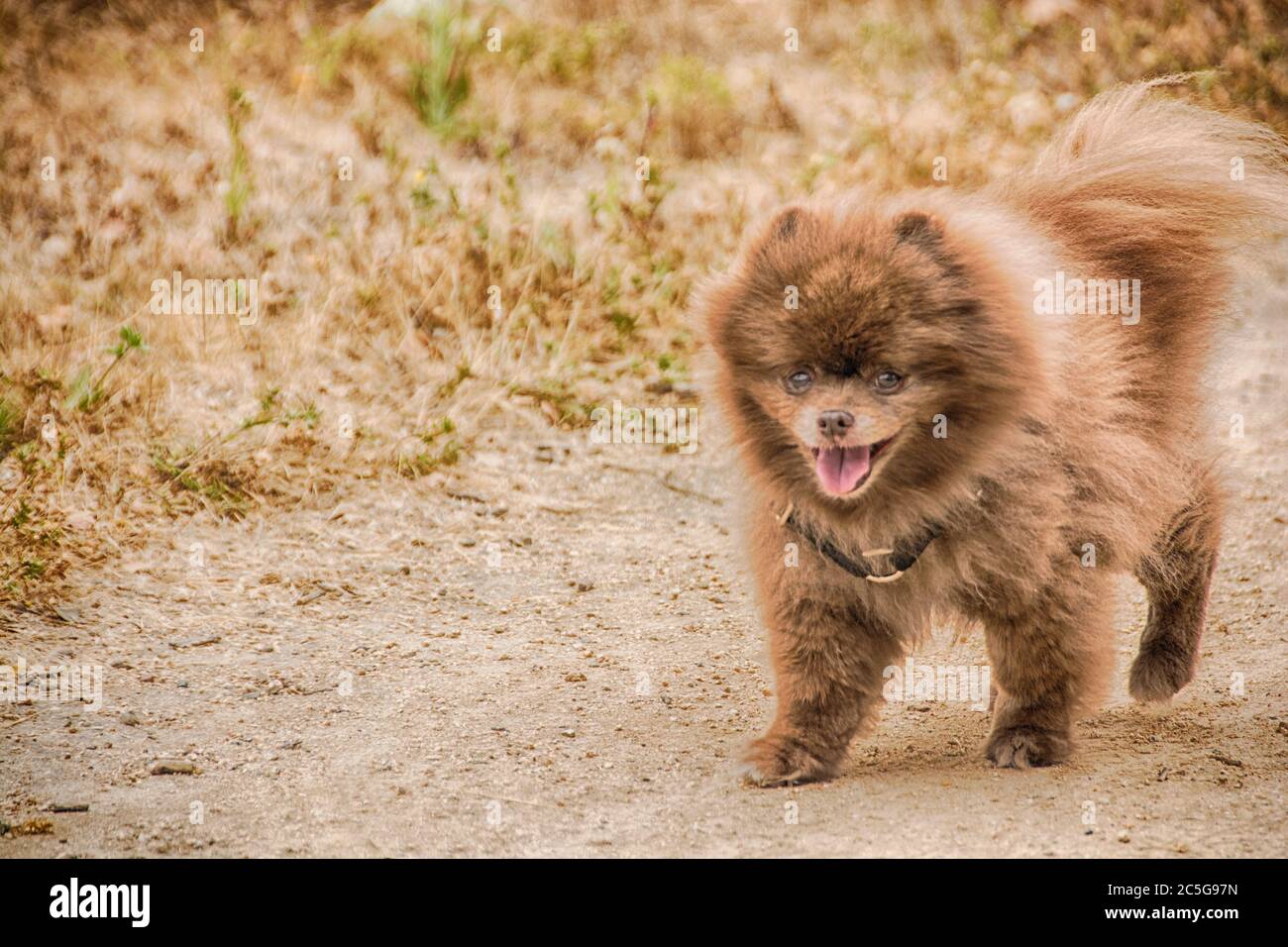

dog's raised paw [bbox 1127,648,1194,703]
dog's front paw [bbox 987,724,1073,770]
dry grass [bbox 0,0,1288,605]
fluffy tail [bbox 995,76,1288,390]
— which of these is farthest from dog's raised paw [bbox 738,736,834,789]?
dry grass [bbox 0,0,1288,605]

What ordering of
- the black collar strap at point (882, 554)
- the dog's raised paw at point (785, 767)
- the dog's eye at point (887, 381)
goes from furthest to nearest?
1. the dog's raised paw at point (785, 767)
2. the black collar strap at point (882, 554)
3. the dog's eye at point (887, 381)

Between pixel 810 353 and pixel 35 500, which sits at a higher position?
pixel 810 353

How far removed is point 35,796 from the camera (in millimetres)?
4180

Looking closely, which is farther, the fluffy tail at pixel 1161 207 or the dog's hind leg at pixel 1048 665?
the fluffy tail at pixel 1161 207

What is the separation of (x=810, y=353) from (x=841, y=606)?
79 cm

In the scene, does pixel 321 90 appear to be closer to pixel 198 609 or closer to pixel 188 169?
pixel 188 169

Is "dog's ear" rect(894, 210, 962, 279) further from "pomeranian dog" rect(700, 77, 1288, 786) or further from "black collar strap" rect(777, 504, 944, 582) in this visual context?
"black collar strap" rect(777, 504, 944, 582)

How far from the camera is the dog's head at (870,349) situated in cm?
382

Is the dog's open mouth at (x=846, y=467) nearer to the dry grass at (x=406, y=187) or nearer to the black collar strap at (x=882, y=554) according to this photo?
the black collar strap at (x=882, y=554)

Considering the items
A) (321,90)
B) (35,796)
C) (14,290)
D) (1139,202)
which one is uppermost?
(321,90)

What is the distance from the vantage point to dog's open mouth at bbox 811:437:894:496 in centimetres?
396

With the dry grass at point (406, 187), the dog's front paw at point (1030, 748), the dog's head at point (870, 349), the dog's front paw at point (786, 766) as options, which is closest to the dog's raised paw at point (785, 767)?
the dog's front paw at point (786, 766)

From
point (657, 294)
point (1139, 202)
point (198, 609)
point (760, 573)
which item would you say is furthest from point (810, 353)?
point (657, 294)

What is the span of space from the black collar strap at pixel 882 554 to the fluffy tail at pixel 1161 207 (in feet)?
3.30
